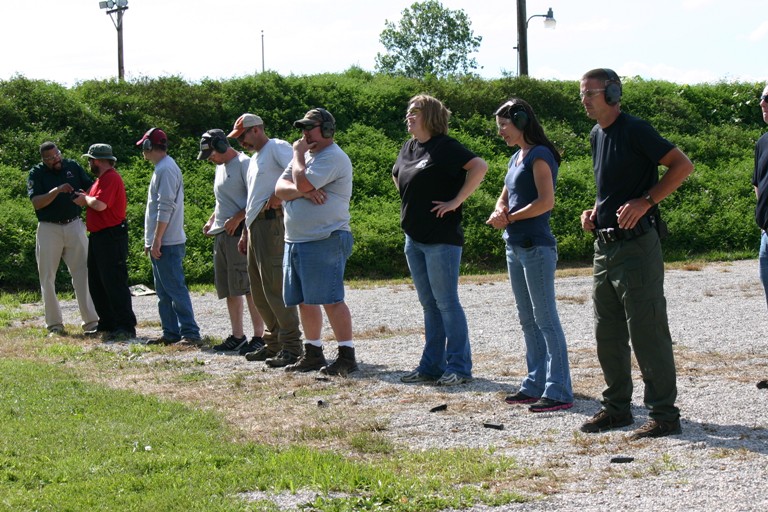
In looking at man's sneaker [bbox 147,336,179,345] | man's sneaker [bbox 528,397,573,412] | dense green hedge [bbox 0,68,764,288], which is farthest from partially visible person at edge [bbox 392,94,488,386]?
dense green hedge [bbox 0,68,764,288]

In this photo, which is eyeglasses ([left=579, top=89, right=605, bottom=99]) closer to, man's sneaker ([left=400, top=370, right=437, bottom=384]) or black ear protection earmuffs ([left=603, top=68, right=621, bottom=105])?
black ear protection earmuffs ([left=603, top=68, right=621, bottom=105])

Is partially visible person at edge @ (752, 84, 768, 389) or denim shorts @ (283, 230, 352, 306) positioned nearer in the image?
partially visible person at edge @ (752, 84, 768, 389)

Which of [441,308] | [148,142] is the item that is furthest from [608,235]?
[148,142]

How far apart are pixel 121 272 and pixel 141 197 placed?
9335 millimetres

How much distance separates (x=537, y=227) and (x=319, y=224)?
2172 mm

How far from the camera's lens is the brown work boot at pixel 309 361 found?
8.59 metres

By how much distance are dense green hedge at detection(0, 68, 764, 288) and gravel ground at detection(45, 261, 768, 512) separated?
20.6 feet

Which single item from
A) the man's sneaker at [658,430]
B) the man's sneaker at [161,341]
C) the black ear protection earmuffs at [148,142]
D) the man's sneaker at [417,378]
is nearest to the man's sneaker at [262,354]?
the man's sneaker at [161,341]

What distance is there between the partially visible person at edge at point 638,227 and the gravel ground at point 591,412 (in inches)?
13.4

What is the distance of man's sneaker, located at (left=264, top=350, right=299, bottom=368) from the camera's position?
29.2ft

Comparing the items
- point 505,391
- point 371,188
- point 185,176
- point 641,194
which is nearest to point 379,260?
point 371,188

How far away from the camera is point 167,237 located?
10453mm

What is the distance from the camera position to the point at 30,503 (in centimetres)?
482

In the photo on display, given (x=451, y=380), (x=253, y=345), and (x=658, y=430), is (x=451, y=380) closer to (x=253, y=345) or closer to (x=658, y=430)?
(x=658, y=430)
